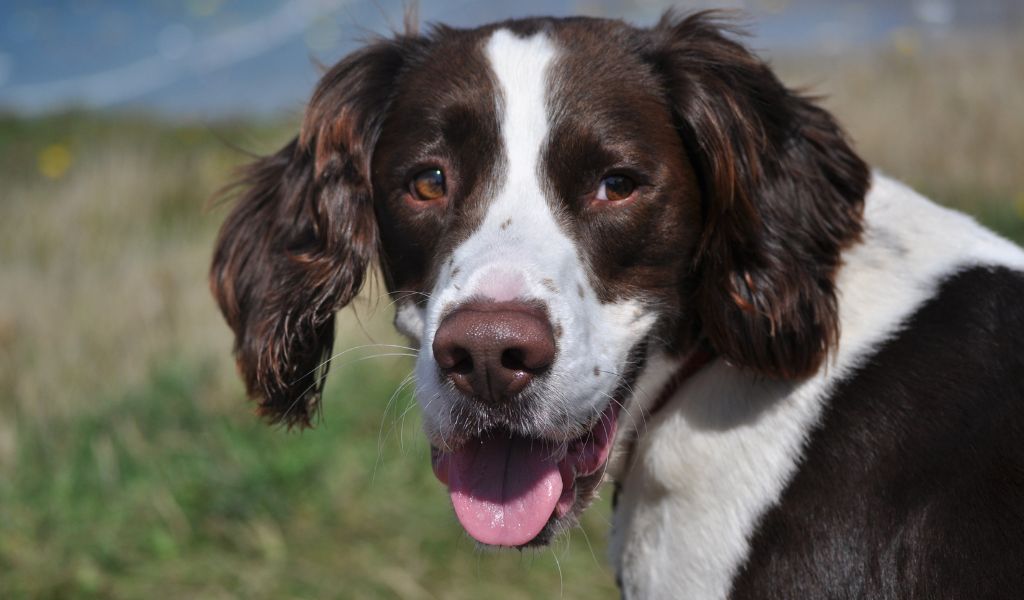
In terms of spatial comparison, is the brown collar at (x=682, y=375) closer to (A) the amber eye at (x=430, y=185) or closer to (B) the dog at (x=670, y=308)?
(B) the dog at (x=670, y=308)

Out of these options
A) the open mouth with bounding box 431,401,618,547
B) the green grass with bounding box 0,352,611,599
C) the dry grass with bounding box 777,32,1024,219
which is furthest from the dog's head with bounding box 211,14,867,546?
the dry grass with bounding box 777,32,1024,219

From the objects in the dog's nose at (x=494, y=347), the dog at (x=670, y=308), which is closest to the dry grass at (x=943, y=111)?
the dog at (x=670, y=308)

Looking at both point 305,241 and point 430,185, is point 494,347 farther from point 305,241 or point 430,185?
point 305,241

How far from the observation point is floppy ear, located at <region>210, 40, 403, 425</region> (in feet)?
8.45

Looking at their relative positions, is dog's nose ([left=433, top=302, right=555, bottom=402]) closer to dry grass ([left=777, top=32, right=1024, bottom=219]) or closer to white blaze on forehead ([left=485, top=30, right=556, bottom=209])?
white blaze on forehead ([left=485, top=30, right=556, bottom=209])

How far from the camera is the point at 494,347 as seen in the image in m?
1.97

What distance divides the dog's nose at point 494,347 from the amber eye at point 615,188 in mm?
449

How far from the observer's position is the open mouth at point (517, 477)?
7.38ft

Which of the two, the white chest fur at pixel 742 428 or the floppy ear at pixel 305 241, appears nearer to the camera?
the white chest fur at pixel 742 428

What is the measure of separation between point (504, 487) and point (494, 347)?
18.0 inches

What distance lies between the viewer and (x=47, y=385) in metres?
4.99

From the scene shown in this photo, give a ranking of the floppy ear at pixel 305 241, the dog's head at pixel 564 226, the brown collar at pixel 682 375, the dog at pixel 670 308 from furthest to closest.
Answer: the floppy ear at pixel 305 241 < the brown collar at pixel 682 375 < the dog's head at pixel 564 226 < the dog at pixel 670 308

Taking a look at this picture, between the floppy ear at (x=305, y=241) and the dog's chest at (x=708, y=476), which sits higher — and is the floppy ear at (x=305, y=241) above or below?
above

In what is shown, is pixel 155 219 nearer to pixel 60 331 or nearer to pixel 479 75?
pixel 60 331
